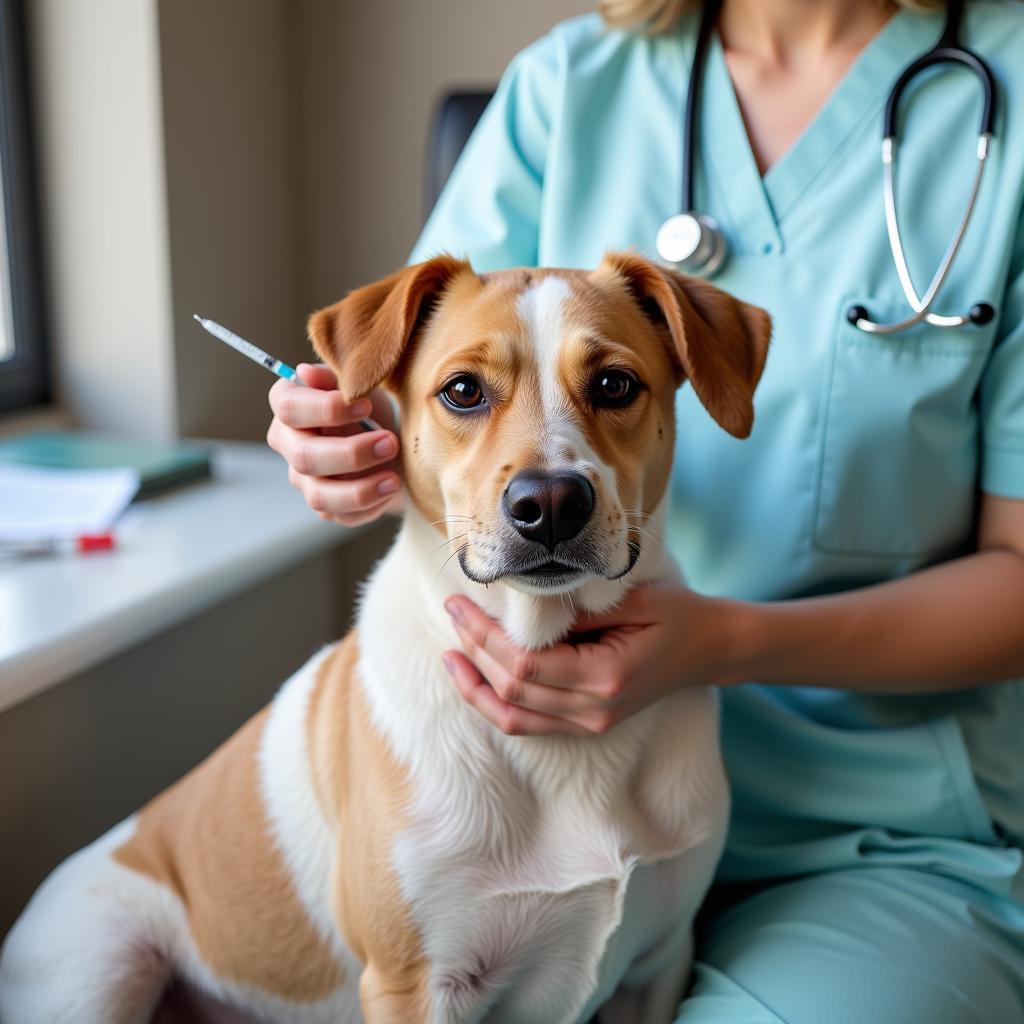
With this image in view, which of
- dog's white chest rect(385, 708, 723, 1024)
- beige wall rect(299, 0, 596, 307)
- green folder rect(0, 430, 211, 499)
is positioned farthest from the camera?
beige wall rect(299, 0, 596, 307)

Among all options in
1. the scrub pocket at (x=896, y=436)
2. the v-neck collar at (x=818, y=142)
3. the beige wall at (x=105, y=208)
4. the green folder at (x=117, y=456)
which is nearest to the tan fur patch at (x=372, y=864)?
the scrub pocket at (x=896, y=436)

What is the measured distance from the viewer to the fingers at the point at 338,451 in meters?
0.93

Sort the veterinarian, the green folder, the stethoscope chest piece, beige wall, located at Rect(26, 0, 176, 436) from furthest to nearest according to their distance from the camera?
beige wall, located at Rect(26, 0, 176, 436)
the green folder
the stethoscope chest piece
the veterinarian

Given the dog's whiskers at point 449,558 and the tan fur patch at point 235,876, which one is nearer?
the dog's whiskers at point 449,558

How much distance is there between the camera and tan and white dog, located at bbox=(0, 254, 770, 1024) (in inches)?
A: 35.0

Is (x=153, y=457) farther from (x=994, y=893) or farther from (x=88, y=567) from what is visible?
(x=994, y=893)

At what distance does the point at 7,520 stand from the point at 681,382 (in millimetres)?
922

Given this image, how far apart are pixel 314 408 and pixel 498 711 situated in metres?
0.30

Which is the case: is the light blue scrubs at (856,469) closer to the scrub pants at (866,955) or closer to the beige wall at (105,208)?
the scrub pants at (866,955)

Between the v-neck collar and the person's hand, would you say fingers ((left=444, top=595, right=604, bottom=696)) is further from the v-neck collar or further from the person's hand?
the v-neck collar

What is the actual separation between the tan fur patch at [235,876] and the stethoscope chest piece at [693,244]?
0.62 m

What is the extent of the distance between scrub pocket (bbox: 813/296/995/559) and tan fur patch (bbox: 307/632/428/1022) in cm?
48

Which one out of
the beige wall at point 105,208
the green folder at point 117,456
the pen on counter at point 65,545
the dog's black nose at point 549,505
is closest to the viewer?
the dog's black nose at point 549,505

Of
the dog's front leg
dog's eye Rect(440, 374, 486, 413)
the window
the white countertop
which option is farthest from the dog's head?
the window
